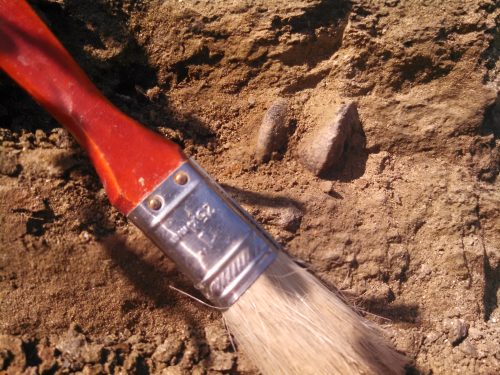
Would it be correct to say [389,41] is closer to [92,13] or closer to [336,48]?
[336,48]

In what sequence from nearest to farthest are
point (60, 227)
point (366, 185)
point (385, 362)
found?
point (385, 362)
point (60, 227)
point (366, 185)

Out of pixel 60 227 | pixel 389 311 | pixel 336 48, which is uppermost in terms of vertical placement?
pixel 60 227

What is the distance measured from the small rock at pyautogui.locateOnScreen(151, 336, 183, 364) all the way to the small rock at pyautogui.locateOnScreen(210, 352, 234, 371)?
12 cm

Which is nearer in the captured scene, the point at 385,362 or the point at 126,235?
the point at 385,362

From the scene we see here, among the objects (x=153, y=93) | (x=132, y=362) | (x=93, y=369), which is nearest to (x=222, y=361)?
(x=132, y=362)

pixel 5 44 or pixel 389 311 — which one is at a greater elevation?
pixel 5 44

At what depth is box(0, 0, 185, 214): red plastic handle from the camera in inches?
60.0

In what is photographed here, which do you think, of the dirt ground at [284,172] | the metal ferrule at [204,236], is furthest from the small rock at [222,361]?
the metal ferrule at [204,236]

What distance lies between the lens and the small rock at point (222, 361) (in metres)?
1.57

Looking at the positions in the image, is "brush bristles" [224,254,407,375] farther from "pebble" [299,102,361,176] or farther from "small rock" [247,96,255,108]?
"small rock" [247,96,255,108]

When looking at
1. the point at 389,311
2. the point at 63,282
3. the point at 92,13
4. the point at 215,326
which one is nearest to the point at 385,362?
the point at 389,311

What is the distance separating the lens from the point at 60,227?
160 cm

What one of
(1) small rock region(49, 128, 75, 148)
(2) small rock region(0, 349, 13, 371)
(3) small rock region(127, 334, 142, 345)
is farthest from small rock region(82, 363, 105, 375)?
(1) small rock region(49, 128, 75, 148)

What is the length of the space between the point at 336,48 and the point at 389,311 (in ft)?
3.47
